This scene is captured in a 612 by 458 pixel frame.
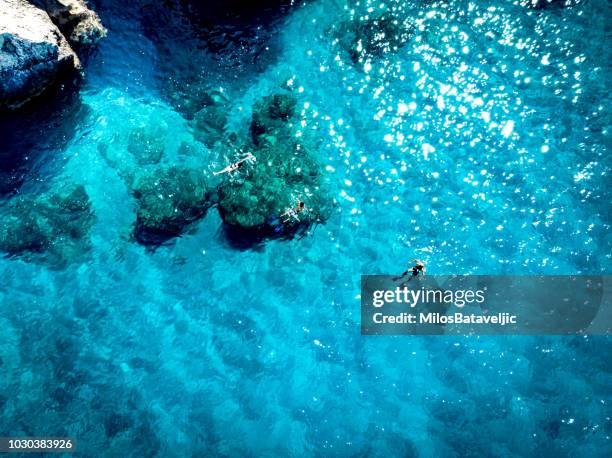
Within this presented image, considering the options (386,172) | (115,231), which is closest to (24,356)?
(115,231)

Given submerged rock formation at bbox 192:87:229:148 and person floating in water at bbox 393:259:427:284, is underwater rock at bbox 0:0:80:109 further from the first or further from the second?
person floating in water at bbox 393:259:427:284

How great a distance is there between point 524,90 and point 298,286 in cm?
1217

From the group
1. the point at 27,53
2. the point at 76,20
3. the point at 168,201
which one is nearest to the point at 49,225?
the point at 168,201

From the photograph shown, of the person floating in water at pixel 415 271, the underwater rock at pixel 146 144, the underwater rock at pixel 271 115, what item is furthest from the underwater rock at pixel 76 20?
the person floating in water at pixel 415 271

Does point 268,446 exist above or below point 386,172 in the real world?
below

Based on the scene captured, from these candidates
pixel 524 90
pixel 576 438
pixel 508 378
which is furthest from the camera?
pixel 524 90

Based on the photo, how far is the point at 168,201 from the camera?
16500 millimetres

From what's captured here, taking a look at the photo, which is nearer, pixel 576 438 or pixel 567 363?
pixel 576 438

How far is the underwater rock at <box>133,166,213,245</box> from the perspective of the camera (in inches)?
640

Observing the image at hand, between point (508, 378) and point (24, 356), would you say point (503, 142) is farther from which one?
point (24, 356)

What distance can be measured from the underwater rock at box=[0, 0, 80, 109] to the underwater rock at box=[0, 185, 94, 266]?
4.63 metres

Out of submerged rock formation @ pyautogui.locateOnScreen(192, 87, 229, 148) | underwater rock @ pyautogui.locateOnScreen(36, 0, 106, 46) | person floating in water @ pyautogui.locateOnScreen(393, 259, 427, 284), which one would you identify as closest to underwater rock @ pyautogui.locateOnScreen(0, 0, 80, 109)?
underwater rock @ pyautogui.locateOnScreen(36, 0, 106, 46)

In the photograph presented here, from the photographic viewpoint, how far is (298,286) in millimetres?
15289

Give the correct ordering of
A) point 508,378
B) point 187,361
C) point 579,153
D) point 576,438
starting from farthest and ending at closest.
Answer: point 579,153, point 187,361, point 508,378, point 576,438
